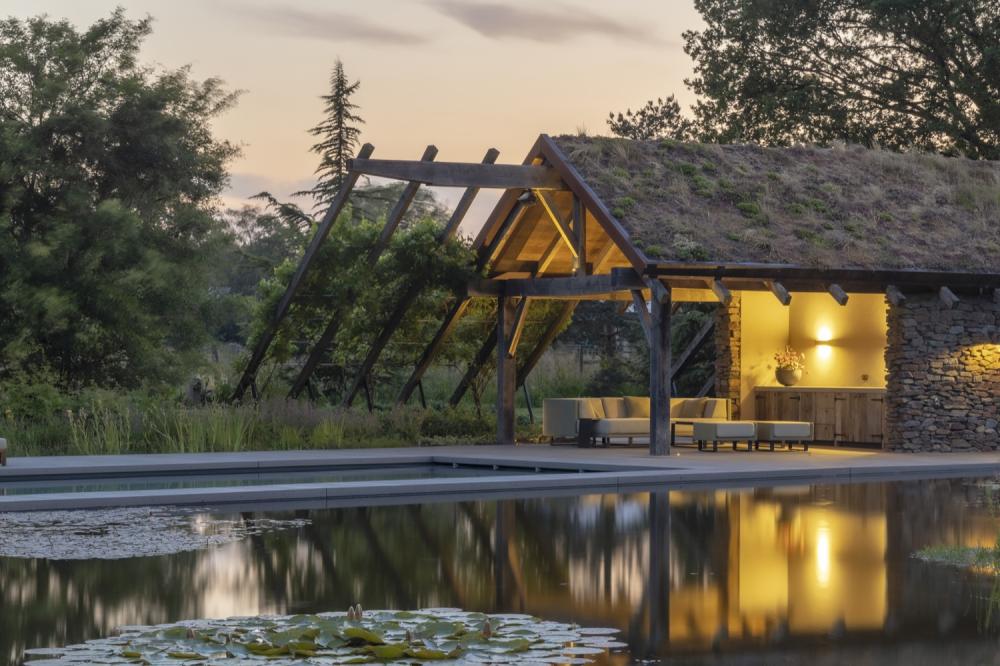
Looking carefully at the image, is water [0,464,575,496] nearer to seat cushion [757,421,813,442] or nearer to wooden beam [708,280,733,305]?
wooden beam [708,280,733,305]

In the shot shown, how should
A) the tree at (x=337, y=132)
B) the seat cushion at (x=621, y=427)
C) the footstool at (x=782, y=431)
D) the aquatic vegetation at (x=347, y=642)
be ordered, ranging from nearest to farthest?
the aquatic vegetation at (x=347, y=642) < the footstool at (x=782, y=431) < the seat cushion at (x=621, y=427) < the tree at (x=337, y=132)

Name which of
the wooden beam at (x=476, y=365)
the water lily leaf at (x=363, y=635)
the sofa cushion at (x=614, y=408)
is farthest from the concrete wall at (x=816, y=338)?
the water lily leaf at (x=363, y=635)

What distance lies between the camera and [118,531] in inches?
444

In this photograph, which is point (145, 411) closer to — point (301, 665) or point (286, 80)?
point (286, 80)

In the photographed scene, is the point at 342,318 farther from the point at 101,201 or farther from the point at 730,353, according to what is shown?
the point at 730,353

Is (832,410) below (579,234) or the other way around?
below

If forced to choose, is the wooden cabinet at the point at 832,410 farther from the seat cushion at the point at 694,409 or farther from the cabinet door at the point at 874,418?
the seat cushion at the point at 694,409

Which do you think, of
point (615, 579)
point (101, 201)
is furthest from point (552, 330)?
point (615, 579)

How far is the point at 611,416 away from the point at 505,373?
5.80 ft

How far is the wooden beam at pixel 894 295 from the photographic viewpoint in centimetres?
2070

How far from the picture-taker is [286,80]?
30.1m

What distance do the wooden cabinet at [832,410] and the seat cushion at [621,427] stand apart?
3.12 metres

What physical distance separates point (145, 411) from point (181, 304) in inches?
194

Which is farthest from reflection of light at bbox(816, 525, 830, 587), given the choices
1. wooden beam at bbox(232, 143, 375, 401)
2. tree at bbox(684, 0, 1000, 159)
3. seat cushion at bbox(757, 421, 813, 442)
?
tree at bbox(684, 0, 1000, 159)
